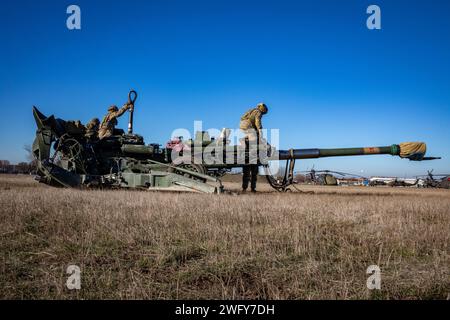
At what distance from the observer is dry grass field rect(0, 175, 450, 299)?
212cm

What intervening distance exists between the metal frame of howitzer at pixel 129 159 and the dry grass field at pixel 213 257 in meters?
6.63

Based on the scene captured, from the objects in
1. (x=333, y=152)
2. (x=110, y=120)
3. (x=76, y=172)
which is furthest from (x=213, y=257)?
(x=110, y=120)

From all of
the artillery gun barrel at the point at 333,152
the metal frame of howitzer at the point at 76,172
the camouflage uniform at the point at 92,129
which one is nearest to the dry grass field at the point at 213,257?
the metal frame of howitzer at the point at 76,172

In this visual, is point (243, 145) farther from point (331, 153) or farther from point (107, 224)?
point (107, 224)

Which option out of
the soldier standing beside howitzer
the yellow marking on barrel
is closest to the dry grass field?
the soldier standing beside howitzer

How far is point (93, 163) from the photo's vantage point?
12.2m

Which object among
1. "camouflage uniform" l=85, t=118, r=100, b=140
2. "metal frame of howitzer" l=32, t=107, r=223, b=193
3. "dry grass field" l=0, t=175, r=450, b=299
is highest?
"camouflage uniform" l=85, t=118, r=100, b=140

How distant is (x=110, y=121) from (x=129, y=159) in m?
1.87

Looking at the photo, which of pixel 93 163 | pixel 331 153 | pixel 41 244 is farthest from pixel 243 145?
pixel 41 244

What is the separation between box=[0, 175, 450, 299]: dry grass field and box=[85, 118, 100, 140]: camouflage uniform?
789cm

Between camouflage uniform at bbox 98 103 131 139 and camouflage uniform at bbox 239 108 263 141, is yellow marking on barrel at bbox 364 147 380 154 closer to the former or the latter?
camouflage uniform at bbox 239 108 263 141
